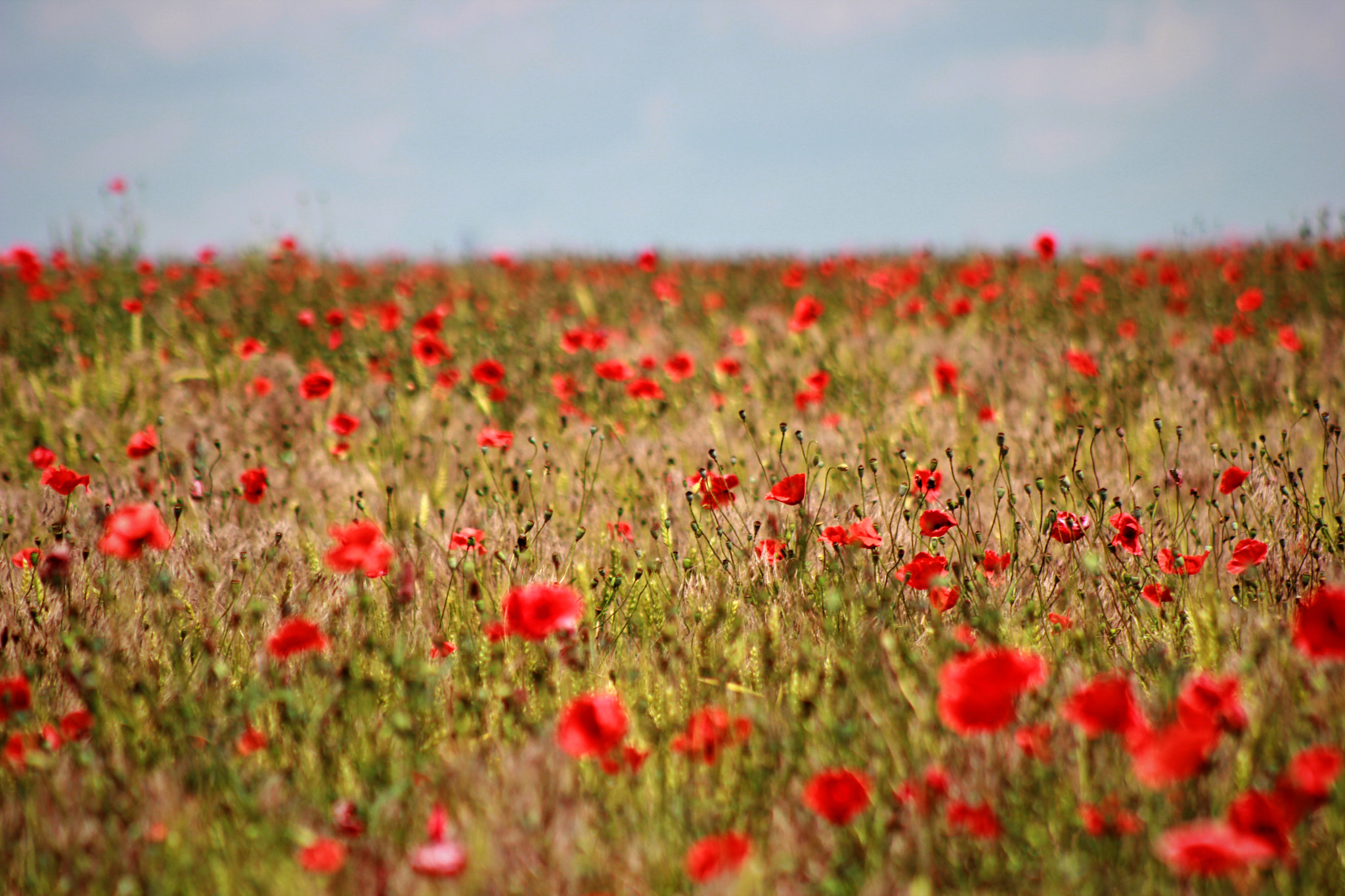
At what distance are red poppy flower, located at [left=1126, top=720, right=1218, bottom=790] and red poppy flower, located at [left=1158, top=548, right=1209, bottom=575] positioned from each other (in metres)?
0.93

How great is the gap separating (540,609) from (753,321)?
15.3 ft

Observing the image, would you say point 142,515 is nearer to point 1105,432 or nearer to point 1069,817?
point 1069,817

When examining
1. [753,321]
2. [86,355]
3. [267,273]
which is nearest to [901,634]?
[753,321]

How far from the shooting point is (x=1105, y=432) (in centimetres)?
351

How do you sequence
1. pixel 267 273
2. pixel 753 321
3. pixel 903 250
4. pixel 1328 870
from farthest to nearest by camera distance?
1. pixel 903 250
2. pixel 267 273
3. pixel 753 321
4. pixel 1328 870

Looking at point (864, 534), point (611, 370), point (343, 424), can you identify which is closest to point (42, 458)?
point (343, 424)

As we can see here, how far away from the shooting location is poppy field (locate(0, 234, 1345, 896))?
1.32 metres

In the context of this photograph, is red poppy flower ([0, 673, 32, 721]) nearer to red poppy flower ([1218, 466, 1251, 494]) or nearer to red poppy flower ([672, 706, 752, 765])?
red poppy flower ([672, 706, 752, 765])

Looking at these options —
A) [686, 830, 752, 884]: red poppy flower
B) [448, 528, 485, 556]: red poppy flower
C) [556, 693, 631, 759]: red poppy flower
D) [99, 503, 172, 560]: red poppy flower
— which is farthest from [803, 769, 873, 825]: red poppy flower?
[99, 503, 172, 560]: red poppy flower

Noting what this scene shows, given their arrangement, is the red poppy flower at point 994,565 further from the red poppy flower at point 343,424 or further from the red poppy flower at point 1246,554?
the red poppy flower at point 343,424

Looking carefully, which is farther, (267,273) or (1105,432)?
(267,273)

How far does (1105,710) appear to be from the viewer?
1.28m

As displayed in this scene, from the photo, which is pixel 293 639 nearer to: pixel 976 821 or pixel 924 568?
pixel 976 821

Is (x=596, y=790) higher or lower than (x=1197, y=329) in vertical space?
lower
